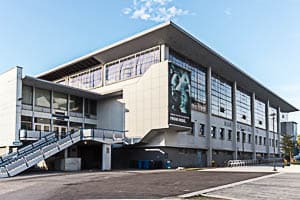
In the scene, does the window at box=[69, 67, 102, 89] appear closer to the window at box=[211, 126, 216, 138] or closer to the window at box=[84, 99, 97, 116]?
the window at box=[84, 99, 97, 116]

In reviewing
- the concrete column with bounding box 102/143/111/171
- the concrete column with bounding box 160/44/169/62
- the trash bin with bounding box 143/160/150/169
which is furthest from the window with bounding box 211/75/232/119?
the concrete column with bounding box 102/143/111/171

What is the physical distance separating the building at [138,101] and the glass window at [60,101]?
0.11 metres

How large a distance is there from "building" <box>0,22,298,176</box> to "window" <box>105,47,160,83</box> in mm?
115

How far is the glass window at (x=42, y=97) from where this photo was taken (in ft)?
114

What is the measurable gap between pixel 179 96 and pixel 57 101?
1307 cm

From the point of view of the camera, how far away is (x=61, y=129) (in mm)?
36594

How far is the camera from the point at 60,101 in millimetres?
37062

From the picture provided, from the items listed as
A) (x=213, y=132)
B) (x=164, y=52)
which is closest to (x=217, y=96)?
(x=213, y=132)

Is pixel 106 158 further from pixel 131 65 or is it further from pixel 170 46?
pixel 170 46

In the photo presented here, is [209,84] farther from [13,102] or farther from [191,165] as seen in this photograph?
[13,102]

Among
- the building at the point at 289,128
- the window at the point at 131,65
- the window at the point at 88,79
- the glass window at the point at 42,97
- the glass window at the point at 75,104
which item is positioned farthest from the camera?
the building at the point at 289,128

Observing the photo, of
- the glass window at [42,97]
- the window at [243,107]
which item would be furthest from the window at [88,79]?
the window at [243,107]

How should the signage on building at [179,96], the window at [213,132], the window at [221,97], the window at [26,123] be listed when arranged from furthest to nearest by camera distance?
the window at [221,97] < the window at [213,132] < the signage on building at [179,96] < the window at [26,123]

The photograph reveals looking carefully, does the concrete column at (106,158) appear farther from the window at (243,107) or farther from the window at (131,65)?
the window at (243,107)
